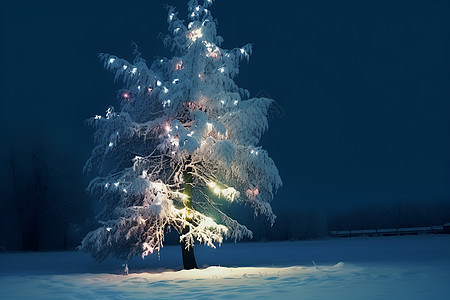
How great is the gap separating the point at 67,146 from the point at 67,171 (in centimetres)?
209

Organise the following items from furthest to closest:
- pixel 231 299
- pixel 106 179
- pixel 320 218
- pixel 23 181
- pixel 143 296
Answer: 1. pixel 320 218
2. pixel 23 181
3. pixel 106 179
4. pixel 143 296
5. pixel 231 299

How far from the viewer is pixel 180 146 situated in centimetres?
1448

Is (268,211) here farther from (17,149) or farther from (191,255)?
(17,149)

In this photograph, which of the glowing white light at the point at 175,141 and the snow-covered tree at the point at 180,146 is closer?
the glowing white light at the point at 175,141

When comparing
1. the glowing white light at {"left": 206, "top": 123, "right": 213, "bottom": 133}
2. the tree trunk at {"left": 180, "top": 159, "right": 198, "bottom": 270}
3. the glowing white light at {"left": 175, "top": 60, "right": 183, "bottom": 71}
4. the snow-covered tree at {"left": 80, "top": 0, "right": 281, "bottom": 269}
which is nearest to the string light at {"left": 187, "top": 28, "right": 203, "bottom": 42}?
the snow-covered tree at {"left": 80, "top": 0, "right": 281, "bottom": 269}

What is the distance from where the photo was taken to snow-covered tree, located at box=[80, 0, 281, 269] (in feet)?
49.4

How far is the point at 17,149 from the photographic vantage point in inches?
1436

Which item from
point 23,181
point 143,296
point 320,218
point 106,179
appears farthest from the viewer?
point 320,218

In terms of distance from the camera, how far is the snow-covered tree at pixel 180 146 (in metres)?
15.0

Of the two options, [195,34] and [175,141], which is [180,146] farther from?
[195,34]

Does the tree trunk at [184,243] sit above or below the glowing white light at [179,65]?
below

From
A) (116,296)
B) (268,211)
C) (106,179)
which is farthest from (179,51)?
(116,296)

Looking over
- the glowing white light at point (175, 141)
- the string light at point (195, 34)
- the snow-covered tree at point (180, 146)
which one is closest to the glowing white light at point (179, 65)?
the snow-covered tree at point (180, 146)

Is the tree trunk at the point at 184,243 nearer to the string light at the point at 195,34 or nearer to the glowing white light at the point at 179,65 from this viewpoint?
the glowing white light at the point at 179,65
